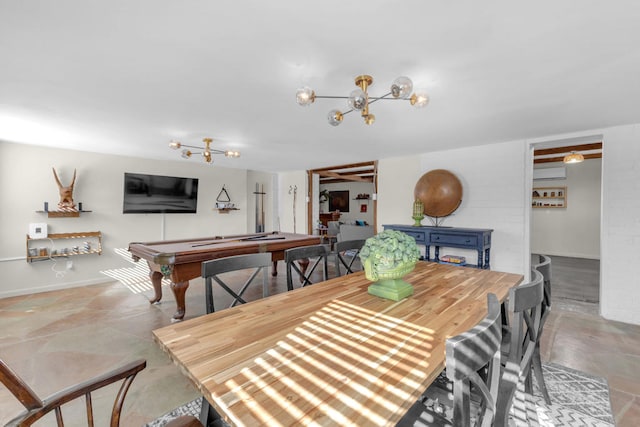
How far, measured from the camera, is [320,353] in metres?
0.96

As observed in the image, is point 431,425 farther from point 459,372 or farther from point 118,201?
point 118,201

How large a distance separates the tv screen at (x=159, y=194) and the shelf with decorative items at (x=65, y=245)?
2.21 feet

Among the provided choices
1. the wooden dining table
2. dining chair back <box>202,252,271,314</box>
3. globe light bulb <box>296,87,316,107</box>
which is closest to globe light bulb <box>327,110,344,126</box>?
globe light bulb <box>296,87,316,107</box>

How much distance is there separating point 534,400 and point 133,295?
4717 millimetres

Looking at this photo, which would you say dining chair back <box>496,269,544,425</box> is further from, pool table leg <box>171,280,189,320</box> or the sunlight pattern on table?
pool table leg <box>171,280,189,320</box>

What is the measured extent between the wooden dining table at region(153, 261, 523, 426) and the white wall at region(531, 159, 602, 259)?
737cm

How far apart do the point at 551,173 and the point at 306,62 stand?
25.6 ft

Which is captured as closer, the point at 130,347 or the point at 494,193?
the point at 130,347

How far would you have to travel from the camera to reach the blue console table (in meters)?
3.77

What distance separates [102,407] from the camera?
178cm

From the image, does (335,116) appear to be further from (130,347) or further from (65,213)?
(65,213)

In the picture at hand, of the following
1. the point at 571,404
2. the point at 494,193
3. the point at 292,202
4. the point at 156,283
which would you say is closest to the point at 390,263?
the point at 571,404

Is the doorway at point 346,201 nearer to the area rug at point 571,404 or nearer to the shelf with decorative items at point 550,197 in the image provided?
the shelf with decorative items at point 550,197

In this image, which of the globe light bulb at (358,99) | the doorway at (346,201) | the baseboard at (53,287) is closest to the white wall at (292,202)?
the doorway at (346,201)
